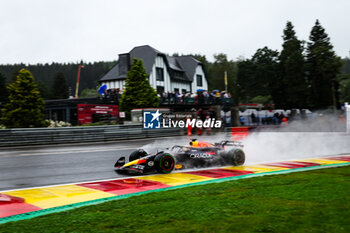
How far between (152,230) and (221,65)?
261ft

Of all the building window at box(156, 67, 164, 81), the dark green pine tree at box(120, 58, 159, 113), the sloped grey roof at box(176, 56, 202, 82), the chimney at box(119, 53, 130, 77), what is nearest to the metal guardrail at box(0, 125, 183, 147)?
the dark green pine tree at box(120, 58, 159, 113)

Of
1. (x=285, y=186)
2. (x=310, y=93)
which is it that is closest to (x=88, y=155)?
(x=285, y=186)

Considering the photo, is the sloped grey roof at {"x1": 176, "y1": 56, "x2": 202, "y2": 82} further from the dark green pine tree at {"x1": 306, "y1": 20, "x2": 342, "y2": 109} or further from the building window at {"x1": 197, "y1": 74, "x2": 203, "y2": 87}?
the dark green pine tree at {"x1": 306, "y1": 20, "x2": 342, "y2": 109}

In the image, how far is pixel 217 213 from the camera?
499 cm

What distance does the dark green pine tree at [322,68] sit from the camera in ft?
157

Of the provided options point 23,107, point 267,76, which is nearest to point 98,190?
point 23,107

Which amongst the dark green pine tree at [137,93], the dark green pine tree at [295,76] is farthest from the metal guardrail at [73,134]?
the dark green pine tree at [295,76]

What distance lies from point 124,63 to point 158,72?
4538 millimetres

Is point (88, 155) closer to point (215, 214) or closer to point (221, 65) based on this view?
point (215, 214)

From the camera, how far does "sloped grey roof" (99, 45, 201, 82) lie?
43.5 m

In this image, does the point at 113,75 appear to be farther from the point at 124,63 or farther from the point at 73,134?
the point at 73,134

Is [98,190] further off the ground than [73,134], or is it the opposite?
[73,134]

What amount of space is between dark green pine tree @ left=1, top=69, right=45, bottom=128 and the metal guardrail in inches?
183

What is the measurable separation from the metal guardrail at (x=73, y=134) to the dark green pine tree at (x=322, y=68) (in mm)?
33821
